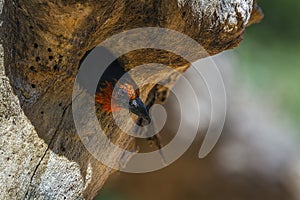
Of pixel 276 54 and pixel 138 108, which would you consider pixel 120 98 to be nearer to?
pixel 138 108

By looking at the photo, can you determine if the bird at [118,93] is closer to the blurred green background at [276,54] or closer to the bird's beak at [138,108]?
the bird's beak at [138,108]

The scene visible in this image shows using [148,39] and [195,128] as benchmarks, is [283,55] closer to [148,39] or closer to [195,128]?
[195,128]

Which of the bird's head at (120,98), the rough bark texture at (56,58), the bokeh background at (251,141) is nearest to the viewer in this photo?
the rough bark texture at (56,58)

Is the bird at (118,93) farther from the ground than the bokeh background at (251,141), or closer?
farther from the ground

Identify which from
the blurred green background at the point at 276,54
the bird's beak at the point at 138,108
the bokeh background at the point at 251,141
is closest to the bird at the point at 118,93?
the bird's beak at the point at 138,108

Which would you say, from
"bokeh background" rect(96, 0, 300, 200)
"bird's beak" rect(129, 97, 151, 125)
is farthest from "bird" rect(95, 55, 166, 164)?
"bokeh background" rect(96, 0, 300, 200)

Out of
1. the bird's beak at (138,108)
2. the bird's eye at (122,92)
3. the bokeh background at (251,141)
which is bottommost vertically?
the bokeh background at (251,141)

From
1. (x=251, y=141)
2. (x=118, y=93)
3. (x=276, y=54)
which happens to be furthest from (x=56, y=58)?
(x=276, y=54)
